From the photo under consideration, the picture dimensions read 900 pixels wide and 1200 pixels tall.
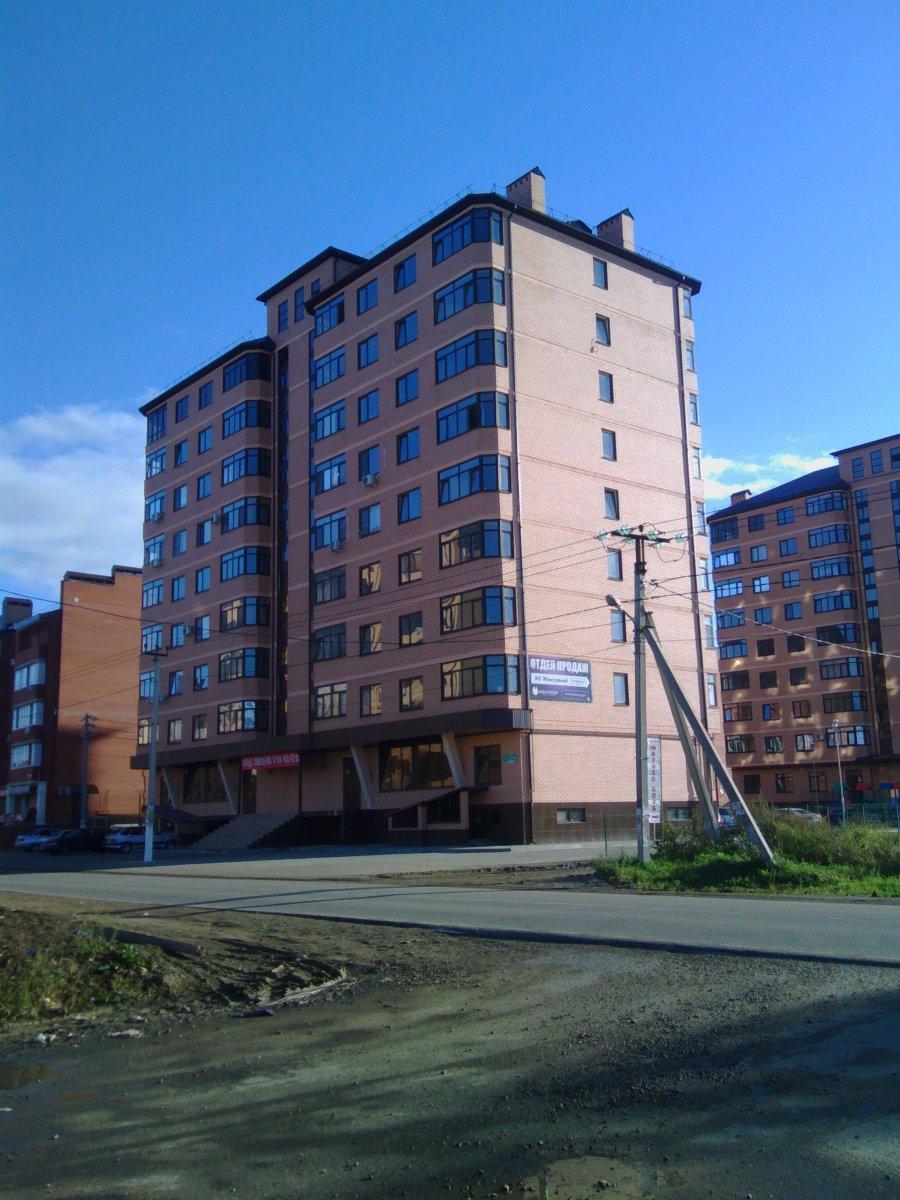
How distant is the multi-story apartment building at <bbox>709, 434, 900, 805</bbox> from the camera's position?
275ft

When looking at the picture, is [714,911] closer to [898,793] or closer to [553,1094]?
[553,1094]

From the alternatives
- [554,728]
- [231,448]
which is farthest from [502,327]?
[231,448]

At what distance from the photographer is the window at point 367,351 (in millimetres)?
51969

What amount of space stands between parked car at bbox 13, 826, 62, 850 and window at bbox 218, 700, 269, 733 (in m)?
10.7

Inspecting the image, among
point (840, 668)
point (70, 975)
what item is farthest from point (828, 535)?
point (70, 975)

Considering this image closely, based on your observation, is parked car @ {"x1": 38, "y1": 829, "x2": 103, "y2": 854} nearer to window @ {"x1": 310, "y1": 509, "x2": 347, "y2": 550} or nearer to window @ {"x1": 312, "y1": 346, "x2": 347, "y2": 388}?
window @ {"x1": 310, "y1": 509, "x2": 347, "y2": 550}

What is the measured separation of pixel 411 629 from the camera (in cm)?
4747

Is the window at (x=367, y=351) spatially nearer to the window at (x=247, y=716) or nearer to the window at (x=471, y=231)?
the window at (x=471, y=231)

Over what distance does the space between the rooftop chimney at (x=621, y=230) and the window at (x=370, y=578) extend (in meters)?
20.4

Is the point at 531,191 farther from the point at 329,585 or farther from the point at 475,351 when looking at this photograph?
the point at 329,585

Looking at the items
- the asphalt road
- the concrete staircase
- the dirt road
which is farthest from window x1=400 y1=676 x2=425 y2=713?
the dirt road

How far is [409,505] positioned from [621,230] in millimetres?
18546

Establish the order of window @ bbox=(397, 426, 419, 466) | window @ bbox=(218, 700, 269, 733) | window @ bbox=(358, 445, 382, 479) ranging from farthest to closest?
window @ bbox=(218, 700, 269, 733), window @ bbox=(358, 445, 382, 479), window @ bbox=(397, 426, 419, 466)

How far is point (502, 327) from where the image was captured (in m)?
45.9
